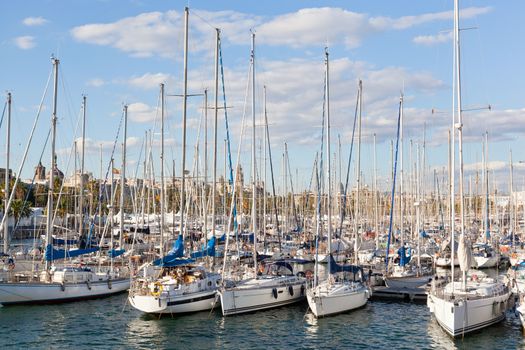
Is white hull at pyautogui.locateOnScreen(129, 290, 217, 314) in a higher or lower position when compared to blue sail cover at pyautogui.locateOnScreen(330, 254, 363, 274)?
lower

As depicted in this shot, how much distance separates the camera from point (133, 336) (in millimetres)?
30688

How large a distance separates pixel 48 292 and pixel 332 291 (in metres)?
17.8

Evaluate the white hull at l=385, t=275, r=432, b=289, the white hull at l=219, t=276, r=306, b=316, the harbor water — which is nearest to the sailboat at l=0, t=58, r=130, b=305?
the harbor water

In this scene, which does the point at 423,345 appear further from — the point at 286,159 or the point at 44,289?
the point at 286,159

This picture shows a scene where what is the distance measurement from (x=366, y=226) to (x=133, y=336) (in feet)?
202

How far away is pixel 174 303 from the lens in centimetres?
3372

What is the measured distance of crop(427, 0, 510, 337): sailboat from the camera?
96.6 ft

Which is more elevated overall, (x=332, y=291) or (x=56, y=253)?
(x=56, y=253)

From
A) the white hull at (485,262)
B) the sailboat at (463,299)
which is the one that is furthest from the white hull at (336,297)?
the white hull at (485,262)

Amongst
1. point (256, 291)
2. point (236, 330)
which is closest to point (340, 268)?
point (256, 291)

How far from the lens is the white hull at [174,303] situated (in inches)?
1314

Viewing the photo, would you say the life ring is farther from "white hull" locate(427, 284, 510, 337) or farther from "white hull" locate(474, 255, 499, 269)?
"white hull" locate(474, 255, 499, 269)

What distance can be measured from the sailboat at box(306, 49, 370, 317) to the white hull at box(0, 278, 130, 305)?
15.0 meters

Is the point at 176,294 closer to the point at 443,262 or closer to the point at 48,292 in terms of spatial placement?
the point at 48,292
